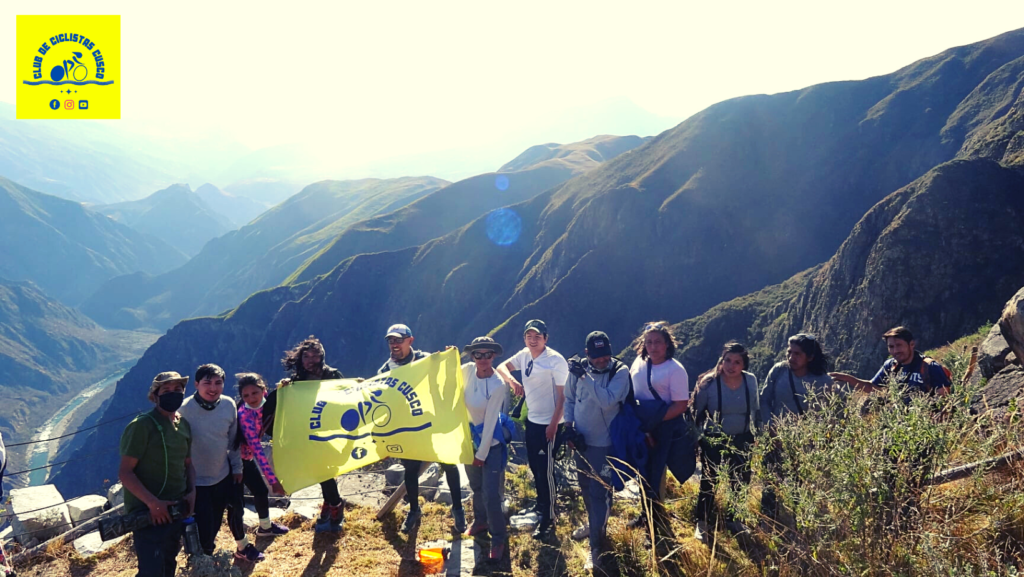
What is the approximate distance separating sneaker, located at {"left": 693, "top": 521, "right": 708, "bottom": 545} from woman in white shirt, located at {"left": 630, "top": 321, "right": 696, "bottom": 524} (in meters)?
0.52

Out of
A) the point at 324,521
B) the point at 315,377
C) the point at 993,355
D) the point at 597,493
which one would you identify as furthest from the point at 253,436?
the point at 993,355

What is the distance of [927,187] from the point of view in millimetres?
31031

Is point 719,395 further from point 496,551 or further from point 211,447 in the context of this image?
point 211,447

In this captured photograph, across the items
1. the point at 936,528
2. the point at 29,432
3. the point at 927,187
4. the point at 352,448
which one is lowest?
the point at 29,432

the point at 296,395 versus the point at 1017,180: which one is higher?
the point at 1017,180

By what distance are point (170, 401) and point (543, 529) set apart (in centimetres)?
408

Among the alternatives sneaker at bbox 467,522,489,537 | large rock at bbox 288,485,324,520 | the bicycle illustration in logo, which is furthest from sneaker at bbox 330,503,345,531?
sneaker at bbox 467,522,489,537

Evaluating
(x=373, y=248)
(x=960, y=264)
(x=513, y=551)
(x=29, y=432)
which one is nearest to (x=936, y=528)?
(x=513, y=551)

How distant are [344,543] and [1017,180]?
4118cm

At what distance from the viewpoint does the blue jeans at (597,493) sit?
4832 mm

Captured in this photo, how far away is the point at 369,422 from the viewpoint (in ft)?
19.0

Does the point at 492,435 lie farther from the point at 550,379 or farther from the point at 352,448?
the point at 352,448

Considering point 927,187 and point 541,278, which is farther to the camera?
point 541,278

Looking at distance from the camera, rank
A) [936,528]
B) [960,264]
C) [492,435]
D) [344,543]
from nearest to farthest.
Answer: [936,528], [492,435], [344,543], [960,264]
